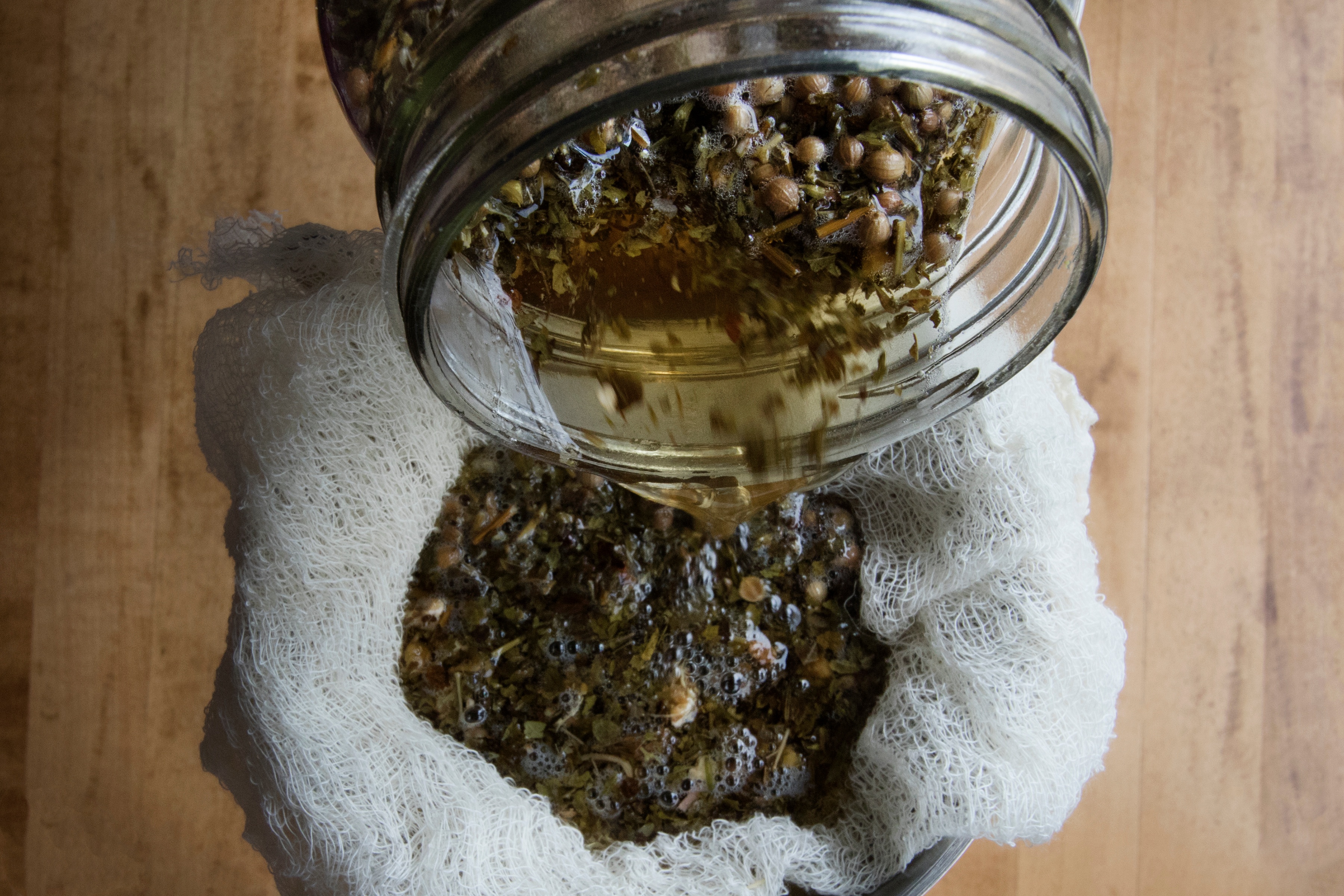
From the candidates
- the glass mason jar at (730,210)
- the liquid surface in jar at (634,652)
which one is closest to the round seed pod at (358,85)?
the glass mason jar at (730,210)

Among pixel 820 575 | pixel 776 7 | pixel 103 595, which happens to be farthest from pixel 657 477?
pixel 103 595

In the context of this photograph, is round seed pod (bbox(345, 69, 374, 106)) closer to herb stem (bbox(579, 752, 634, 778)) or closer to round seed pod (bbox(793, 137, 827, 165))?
round seed pod (bbox(793, 137, 827, 165))

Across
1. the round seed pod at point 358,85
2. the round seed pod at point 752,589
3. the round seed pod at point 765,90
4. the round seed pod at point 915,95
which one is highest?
the round seed pod at point 358,85

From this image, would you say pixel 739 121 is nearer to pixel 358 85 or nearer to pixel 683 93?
pixel 683 93

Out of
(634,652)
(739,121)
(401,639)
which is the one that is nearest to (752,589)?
(634,652)

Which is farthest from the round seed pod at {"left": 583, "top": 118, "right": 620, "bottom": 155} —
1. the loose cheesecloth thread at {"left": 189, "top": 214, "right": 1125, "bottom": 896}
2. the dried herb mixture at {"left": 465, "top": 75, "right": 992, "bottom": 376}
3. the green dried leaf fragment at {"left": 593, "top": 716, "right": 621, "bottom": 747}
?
the green dried leaf fragment at {"left": 593, "top": 716, "right": 621, "bottom": 747}

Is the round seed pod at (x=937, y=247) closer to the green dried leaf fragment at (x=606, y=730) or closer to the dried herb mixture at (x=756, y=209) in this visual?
the dried herb mixture at (x=756, y=209)

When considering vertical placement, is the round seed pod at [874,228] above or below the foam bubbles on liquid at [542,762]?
above
